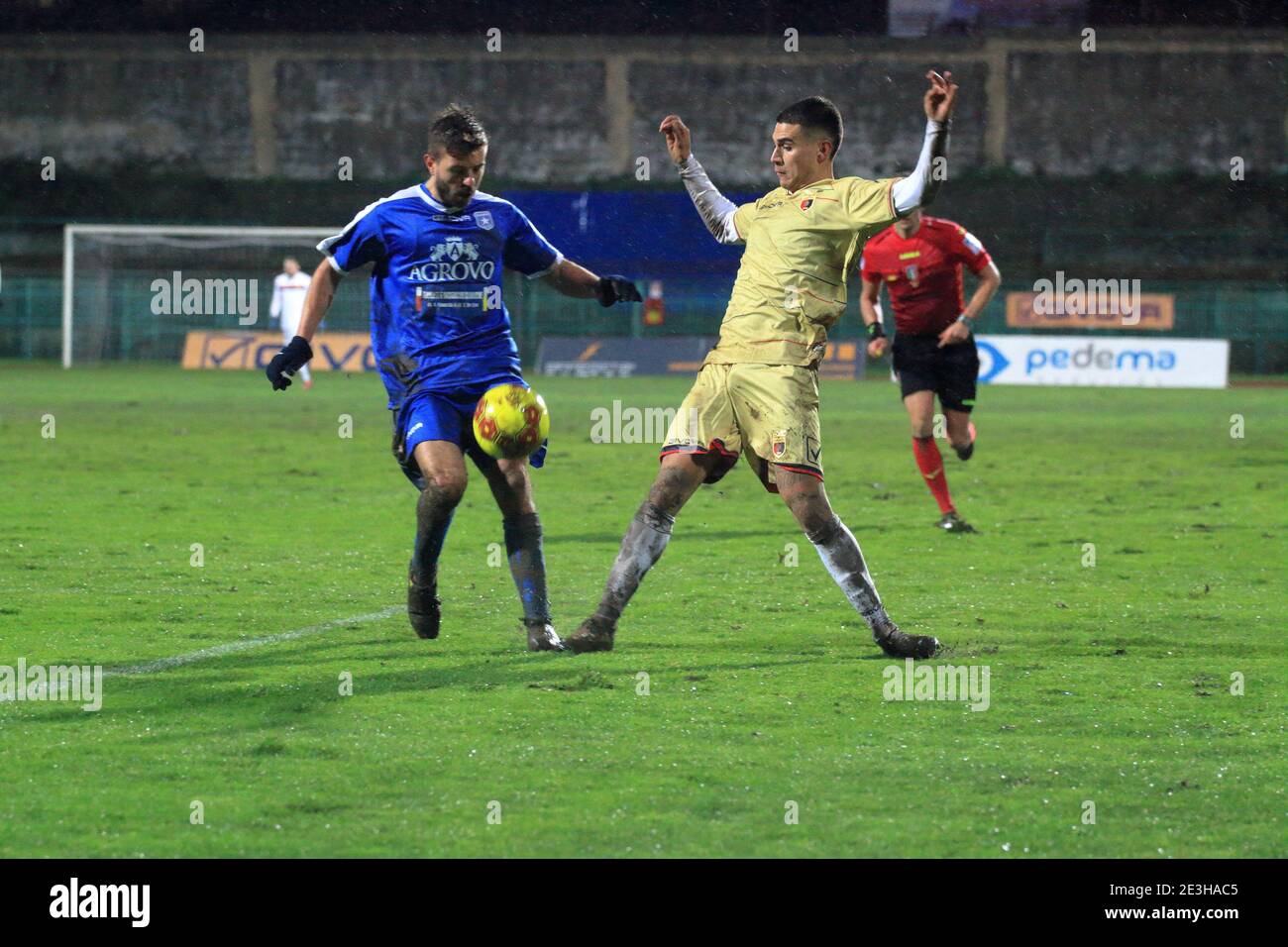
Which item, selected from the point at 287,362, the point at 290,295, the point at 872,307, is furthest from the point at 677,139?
the point at 290,295

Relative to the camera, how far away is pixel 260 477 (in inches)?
566

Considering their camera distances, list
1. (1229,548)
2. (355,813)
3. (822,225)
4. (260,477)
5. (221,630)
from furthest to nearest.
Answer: (260,477), (1229,548), (221,630), (822,225), (355,813)

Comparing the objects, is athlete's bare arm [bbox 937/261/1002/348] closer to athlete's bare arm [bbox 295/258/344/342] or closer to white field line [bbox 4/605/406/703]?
white field line [bbox 4/605/406/703]

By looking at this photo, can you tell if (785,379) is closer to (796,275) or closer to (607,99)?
(796,275)

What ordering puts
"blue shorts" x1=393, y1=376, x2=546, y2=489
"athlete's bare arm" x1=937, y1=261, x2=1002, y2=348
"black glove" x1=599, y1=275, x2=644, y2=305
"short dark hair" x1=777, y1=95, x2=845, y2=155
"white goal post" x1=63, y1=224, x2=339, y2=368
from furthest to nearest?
"white goal post" x1=63, y1=224, x2=339, y2=368, "athlete's bare arm" x1=937, y1=261, x2=1002, y2=348, "black glove" x1=599, y1=275, x2=644, y2=305, "blue shorts" x1=393, y1=376, x2=546, y2=489, "short dark hair" x1=777, y1=95, x2=845, y2=155

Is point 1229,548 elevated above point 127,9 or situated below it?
below

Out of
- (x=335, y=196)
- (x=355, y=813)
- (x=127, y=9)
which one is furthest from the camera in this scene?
(x=127, y=9)

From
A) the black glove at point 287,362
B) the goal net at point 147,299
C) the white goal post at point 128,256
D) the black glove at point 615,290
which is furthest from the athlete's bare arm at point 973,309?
the goal net at point 147,299

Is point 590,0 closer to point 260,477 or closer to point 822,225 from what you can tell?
point 260,477

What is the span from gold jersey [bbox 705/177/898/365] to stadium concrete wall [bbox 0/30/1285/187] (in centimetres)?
3750

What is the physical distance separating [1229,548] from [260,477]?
292 inches

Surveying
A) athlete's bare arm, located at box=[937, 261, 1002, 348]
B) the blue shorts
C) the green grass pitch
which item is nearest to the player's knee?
the blue shorts

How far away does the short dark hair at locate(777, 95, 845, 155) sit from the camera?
264 inches
